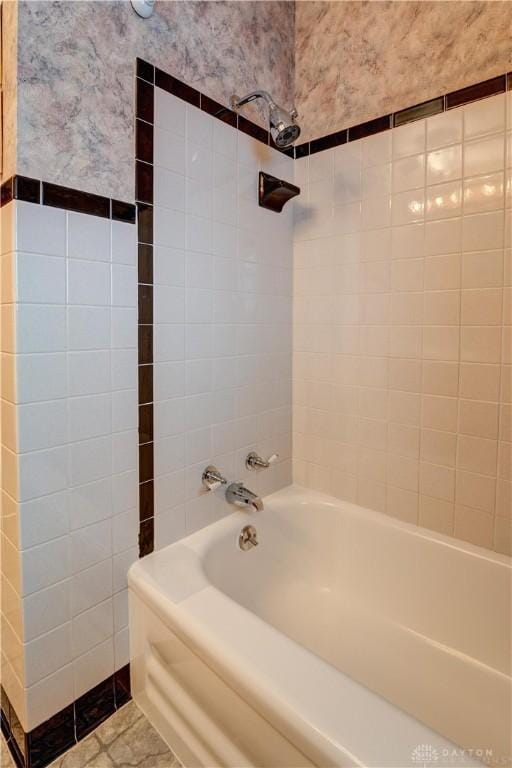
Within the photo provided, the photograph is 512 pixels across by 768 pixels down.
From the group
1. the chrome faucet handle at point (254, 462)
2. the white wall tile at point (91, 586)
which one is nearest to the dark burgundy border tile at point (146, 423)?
the white wall tile at point (91, 586)

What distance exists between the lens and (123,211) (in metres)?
1.08

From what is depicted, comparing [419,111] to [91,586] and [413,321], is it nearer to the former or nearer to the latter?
[413,321]

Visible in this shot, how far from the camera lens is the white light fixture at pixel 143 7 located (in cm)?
107

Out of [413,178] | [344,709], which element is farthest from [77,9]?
[344,709]

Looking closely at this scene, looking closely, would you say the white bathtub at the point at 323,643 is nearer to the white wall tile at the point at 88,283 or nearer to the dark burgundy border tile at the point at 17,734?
the dark burgundy border tile at the point at 17,734

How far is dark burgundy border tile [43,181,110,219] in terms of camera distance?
93 centimetres

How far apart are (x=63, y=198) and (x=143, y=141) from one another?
0.33 metres

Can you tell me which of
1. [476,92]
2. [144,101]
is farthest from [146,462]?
[476,92]

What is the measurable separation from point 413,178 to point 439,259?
30 centimetres

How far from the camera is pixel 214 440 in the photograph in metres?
1.41

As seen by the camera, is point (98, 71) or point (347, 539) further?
point (347, 539)

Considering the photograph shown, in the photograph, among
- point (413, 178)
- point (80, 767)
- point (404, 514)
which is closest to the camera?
point (80, 767)

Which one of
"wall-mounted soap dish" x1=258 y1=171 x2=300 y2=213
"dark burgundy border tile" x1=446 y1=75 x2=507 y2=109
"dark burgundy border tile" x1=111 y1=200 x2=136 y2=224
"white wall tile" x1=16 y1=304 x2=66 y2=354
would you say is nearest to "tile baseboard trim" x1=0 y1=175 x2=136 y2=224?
"dark burgundy border tile" x1=111 y1=200 x2=136 y2=224

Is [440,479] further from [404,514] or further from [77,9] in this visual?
[77,9]
